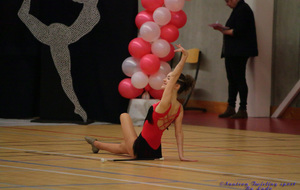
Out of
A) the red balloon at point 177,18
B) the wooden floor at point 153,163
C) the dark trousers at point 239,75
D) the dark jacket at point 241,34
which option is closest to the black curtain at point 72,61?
the red balloon at point 177,18

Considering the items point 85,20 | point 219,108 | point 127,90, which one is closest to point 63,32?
point 85,20

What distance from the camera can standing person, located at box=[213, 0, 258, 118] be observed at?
822cm

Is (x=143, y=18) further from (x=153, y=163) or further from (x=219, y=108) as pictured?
(x=219, y=108)

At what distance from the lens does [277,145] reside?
18.4 ft

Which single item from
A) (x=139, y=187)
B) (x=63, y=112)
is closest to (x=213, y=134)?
(x=63, y=112)

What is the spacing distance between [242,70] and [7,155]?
187 inches

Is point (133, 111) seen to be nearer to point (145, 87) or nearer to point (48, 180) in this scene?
point (145, 87)

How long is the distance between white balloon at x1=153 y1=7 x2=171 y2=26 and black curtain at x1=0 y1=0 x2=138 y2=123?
45 centimetres

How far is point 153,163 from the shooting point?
4195 mm

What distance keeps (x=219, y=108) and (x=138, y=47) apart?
3354 millimetres

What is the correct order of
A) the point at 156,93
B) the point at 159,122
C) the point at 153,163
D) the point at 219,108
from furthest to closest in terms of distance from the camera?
the point at 219,108, the point at 156,93, the point at 159,122, the point at 153,163

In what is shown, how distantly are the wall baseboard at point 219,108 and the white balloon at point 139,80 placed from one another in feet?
9.84

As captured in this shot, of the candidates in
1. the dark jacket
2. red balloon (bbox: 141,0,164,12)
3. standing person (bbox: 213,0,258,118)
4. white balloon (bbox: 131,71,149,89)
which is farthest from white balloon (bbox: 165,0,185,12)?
the dark jacket

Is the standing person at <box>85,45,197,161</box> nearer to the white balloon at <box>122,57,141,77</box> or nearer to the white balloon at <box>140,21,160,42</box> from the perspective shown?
the white balloon at <box>140,21,160,42</box>
